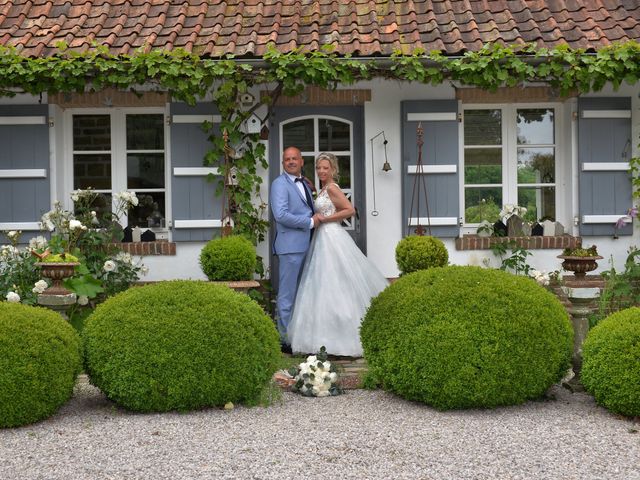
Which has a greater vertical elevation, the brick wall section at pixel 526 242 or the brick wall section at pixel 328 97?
the brick wall section at pixel 328 97

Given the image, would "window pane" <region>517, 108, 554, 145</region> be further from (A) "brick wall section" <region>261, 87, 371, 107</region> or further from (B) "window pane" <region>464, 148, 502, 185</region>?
(A) "brick wall section" <region>261, 87, 371, 107</region>

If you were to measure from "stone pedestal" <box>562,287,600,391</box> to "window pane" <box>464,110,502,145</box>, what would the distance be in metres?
3.02

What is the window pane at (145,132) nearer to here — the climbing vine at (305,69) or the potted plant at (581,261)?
the climbing vine at (305,69)

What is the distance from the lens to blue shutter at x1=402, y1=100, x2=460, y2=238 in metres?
8.22

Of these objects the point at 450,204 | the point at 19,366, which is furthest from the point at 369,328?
the point at 450,204

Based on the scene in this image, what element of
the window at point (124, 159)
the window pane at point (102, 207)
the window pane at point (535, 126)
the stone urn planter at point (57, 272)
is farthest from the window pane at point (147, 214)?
the window pane at point (535, 126)

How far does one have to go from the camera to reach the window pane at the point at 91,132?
27.9ft

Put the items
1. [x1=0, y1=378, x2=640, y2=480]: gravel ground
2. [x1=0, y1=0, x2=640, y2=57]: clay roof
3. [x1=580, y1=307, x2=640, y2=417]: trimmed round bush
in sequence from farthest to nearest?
1. [x1=0, y1=0, x2=640, y2=57]: clay roof
2. [x1=580, y1=307, x2=640, y2=417]: trimmed round bush
3. [x1=0, y1=378, x2=640, y2=480]: gravel ground

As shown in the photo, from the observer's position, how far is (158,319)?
5.14 metres

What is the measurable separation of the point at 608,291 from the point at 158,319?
4754mm

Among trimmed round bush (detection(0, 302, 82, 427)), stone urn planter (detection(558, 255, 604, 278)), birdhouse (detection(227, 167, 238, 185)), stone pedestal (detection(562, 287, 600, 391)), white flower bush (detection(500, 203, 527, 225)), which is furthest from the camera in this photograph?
white flower bush (detection(500, 203, 527, 225))

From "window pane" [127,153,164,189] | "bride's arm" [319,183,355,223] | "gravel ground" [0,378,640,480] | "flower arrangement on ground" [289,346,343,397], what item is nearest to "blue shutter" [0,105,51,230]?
"window pane" [127,153,164,189]

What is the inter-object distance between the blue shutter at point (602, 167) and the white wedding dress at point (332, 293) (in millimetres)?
2379

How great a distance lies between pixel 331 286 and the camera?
7141 millimetres
